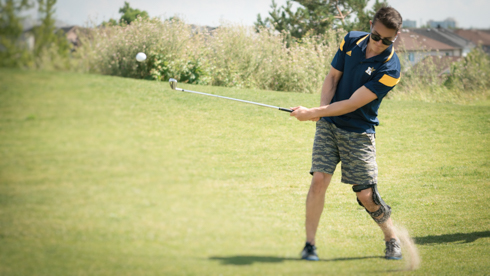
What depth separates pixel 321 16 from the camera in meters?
17.0

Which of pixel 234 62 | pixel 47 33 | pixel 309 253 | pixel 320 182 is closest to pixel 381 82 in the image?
pixel 320 182

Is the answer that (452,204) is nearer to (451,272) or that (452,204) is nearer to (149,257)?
(451,272)

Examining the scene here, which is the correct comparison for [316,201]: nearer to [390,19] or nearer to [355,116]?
[355,116]

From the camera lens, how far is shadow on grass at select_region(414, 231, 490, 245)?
13.4 ft

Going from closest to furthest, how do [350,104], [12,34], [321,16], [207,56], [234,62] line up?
→ [12,34]
[350,104]
[207,56]
[234,62]
[321,16]

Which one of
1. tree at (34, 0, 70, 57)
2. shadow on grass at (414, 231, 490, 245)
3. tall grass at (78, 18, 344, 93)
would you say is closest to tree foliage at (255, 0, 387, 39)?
tall grass at (78, 18, 344, 93)

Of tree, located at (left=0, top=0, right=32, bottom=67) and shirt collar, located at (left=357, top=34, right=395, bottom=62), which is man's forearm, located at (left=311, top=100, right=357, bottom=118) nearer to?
shirt collar, located at (left=357, top=34, right=395, bottom=62)

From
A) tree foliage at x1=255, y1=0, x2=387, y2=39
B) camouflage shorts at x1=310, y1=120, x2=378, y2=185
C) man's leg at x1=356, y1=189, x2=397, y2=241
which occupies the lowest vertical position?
man's leg at x1=356, y1=189, x2=397, y2=241

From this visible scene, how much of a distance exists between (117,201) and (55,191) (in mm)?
335

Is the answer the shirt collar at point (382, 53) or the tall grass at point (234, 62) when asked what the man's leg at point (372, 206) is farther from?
the tall grass at point (234, 62)

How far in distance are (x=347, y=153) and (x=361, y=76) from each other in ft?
2.08

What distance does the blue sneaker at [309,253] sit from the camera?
3088 mm

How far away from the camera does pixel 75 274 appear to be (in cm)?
219

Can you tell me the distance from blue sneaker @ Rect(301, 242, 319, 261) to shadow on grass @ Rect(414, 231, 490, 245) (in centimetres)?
147
